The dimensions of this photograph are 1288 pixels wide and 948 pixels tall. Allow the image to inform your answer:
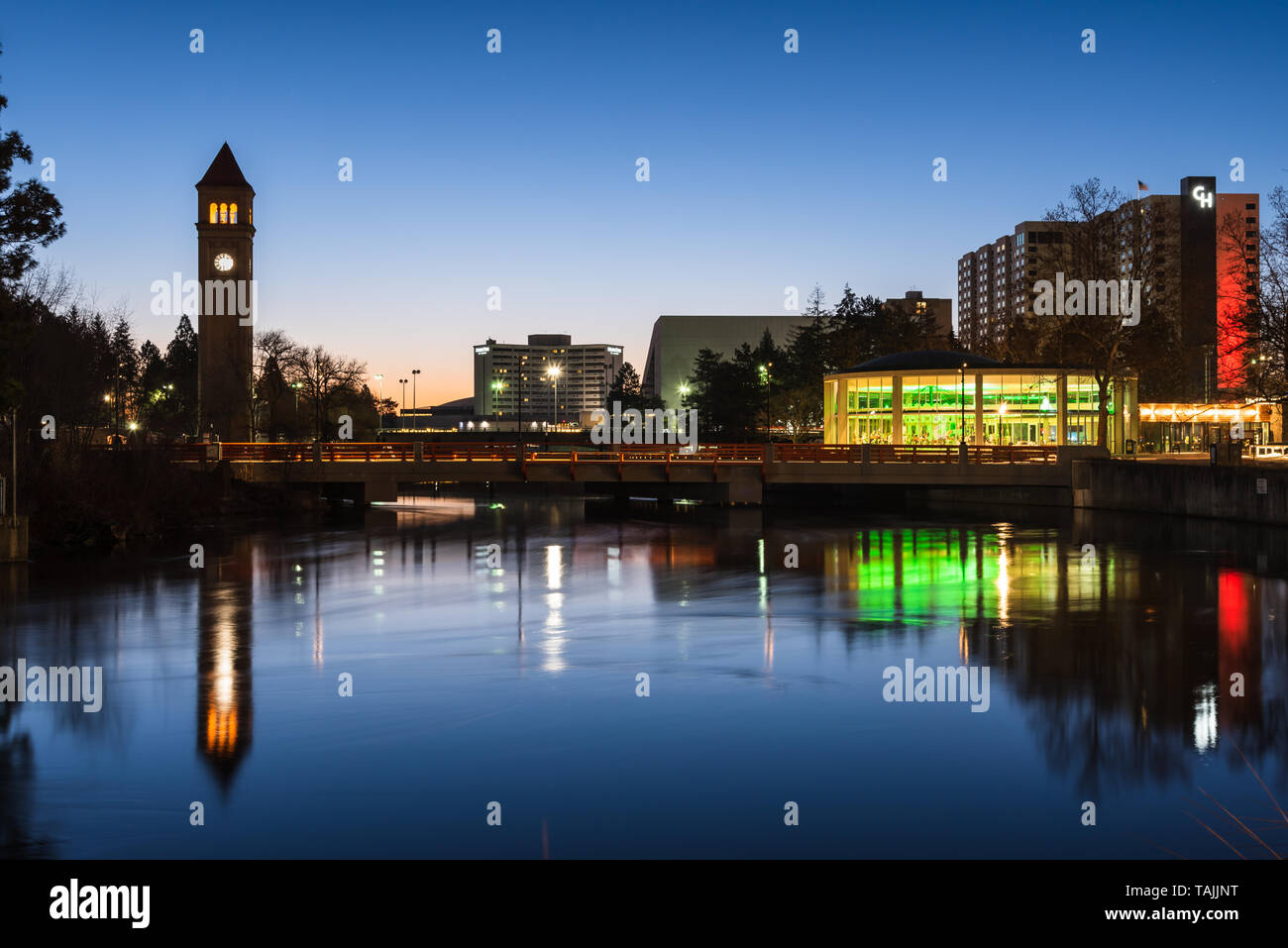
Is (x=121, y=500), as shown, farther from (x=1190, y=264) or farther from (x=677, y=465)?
(x=1190, y=264)

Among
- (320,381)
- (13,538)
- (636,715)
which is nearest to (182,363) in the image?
(320,381)

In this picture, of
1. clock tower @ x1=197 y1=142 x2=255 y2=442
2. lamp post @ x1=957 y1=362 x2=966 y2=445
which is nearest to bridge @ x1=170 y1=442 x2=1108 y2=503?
lamp post @ x1=957 y1=362 x2=966 y2=445

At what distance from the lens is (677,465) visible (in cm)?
6247

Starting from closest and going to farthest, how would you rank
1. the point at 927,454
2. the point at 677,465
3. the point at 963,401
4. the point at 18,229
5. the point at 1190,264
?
the point at 18,229 < the point at 927,454 < the point at 677,465 < the point at 963,401 < the point at 1190,264

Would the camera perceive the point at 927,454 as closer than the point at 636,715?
No

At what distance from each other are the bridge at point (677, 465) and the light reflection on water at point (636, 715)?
88.7ft

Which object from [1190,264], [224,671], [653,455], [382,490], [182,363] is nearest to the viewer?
[224,671]

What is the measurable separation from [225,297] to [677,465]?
206 feet

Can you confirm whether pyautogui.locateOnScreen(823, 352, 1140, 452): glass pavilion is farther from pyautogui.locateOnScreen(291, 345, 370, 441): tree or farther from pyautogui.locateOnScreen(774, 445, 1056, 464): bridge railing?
pyautogui.locateOnScreen(291, 345, 370, 441): tree

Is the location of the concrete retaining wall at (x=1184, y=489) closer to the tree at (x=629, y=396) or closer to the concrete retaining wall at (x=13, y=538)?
the concrete retaining wall at (x=13, y=538)

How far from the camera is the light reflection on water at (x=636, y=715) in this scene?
11.2 metres

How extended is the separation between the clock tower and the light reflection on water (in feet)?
233
